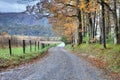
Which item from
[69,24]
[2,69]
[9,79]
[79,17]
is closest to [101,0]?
[2,69]

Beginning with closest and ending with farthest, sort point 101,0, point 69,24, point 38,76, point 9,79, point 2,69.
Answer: point 9,79 → point 38,76 → point 2,69 → point 101,0 → point 69,24

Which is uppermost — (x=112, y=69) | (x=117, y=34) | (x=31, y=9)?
(x=31, y=9)

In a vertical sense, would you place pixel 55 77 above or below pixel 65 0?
below

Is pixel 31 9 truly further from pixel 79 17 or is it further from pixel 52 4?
pixel 79 17

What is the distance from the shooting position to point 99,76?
1477 centimetres

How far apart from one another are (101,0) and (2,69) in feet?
42.9

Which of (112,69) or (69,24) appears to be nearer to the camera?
(112,69)

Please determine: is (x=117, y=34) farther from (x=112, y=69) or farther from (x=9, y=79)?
(x=9, y=79)

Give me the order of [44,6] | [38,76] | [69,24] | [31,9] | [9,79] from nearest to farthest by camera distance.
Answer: [9,79] → [38,76] → [31,9] → [44,6] → [69,24]

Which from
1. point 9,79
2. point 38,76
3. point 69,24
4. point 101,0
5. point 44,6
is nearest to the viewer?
point 9,79

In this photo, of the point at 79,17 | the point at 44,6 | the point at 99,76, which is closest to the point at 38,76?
the point at 99,76

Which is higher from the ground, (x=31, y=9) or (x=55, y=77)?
(x=31, y=9)

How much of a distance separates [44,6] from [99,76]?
1022 inches

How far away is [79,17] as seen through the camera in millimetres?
45531
